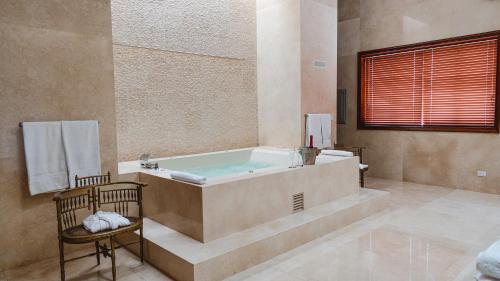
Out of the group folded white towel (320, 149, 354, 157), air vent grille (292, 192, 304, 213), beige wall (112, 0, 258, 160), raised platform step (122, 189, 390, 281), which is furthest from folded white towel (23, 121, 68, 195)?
folded white towel (320, 149, 354, 157)

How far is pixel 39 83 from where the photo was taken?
9.06ft

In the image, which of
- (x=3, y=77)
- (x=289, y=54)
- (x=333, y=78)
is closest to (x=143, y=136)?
(x=3, y=77)

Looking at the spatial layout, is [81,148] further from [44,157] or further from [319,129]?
[319,129]

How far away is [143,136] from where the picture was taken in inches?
166

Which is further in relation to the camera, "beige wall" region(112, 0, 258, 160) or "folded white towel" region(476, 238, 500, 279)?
"beige wall" region(112, 0, 258, 160)

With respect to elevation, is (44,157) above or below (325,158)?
above

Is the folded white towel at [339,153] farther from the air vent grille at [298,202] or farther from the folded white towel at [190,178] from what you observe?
the folded white towel at [190,178]

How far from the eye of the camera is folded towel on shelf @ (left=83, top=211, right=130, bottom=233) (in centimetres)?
236

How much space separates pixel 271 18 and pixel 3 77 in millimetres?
3730

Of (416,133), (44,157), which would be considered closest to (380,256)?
(44,157)

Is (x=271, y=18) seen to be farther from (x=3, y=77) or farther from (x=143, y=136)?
(x=3, y=77)

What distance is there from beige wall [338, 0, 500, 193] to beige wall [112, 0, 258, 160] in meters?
2.05

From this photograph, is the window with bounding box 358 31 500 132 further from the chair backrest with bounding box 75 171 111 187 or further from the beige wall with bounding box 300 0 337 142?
the chair backrest with bounding box 75 171 111 187

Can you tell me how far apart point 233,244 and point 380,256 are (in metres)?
1.24
